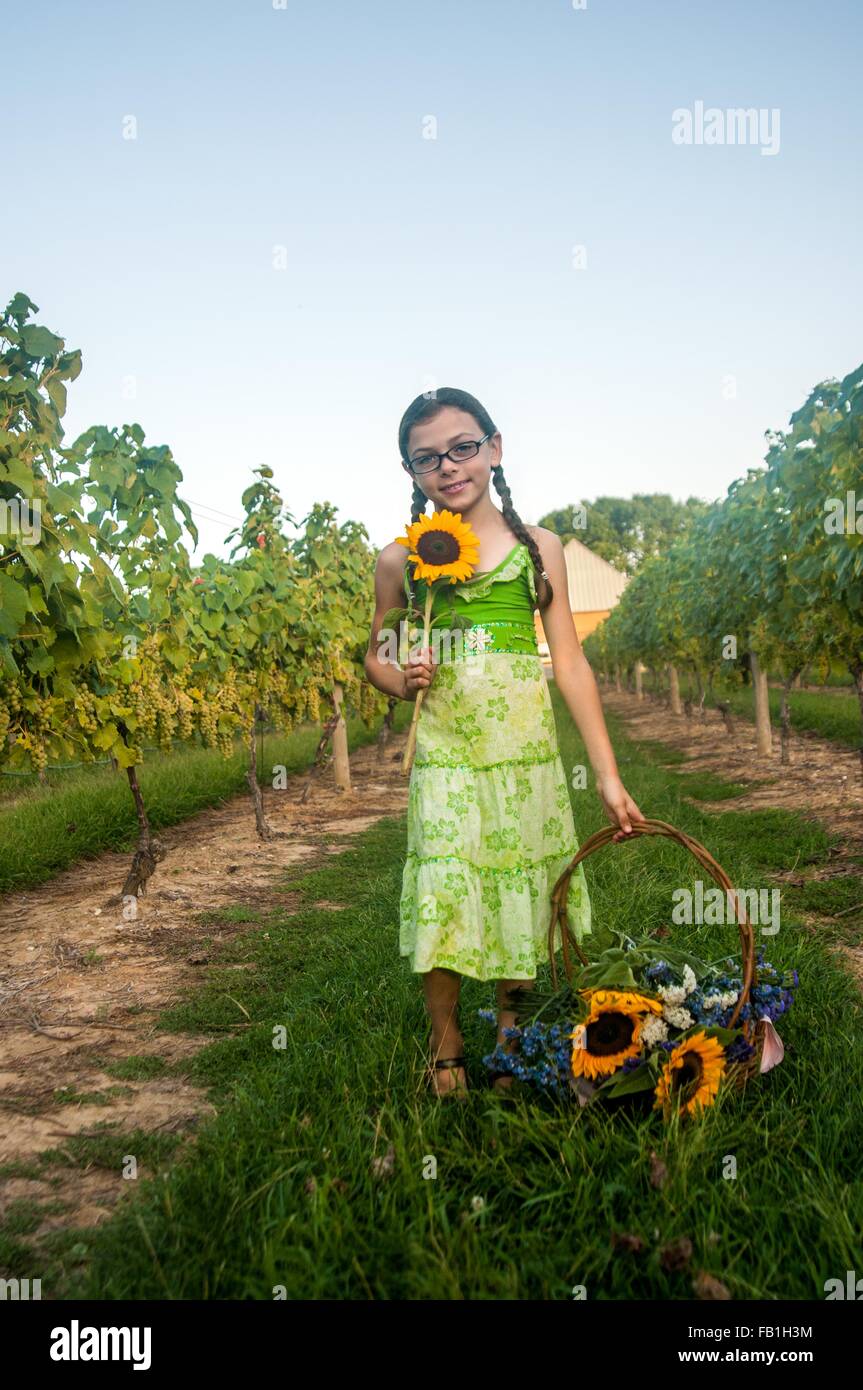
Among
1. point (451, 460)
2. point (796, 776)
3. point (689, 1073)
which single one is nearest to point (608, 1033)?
point (689, 1073)

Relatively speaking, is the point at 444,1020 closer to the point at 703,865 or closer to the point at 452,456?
the point at 703,865

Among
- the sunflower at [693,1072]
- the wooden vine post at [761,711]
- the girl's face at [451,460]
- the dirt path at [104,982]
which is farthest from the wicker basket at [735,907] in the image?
the wooden vine post at [761,711]

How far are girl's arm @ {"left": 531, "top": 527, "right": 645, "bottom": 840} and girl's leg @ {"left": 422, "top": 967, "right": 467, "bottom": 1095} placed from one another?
571 mm

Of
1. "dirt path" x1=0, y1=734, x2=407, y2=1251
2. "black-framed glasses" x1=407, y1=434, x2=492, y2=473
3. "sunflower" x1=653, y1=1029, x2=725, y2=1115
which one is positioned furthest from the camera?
"dirt path" x1=0, y1=734, x2=407, y2=1251

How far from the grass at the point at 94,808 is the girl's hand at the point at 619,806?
15.4ft

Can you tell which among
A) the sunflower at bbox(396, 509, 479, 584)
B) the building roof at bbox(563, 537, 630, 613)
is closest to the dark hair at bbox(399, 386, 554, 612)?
the sunflower at bbox(396, 509, 479, 584)

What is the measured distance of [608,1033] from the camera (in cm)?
234

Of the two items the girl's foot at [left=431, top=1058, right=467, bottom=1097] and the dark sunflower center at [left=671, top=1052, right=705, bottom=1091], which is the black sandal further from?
the dark sunflower center at [left=671, top=1052, right=705, bottom=1091]

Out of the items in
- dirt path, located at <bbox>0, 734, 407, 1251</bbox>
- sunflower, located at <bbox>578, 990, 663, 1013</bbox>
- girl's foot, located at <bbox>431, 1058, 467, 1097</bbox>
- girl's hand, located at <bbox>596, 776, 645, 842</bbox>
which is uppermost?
girl's hand, located at <bbox>596, 776, 645, 842</bbox>

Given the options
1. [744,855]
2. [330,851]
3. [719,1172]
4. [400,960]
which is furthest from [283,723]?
[719,1172]

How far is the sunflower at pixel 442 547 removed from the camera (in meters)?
2.42

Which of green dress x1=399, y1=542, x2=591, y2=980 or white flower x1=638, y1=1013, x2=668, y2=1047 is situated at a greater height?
green dress x1=399, y1=542, x2=591, y2=980

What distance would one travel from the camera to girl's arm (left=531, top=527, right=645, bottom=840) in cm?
248
